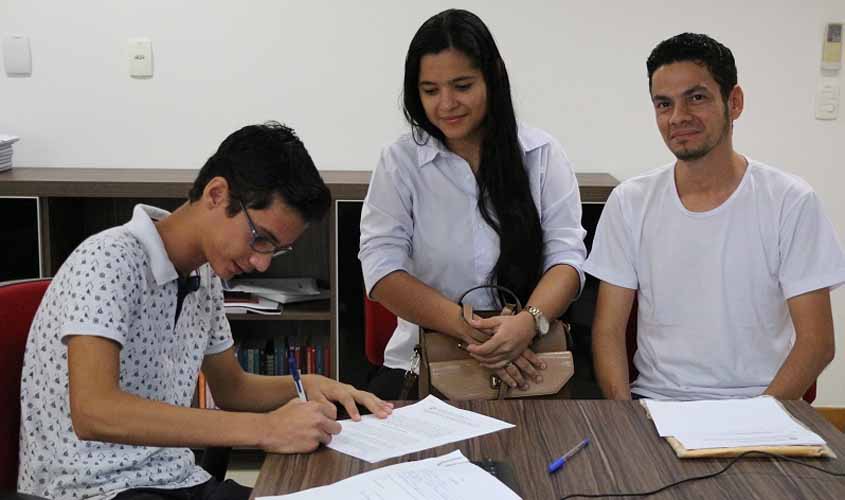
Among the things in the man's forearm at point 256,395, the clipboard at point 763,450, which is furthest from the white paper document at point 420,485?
→ the man's forearm at point 256,395

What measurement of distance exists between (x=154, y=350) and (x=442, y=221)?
0.88 metres

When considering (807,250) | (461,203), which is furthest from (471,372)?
(807,250)

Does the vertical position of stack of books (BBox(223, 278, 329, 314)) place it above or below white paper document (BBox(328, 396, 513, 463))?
below

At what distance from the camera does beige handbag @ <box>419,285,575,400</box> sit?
6.72 ft

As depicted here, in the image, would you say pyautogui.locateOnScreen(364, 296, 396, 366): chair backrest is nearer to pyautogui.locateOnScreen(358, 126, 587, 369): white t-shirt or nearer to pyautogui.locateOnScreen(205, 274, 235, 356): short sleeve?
pyautogui.locateOnScreen(358, 126, 587, 369): white t-shirt

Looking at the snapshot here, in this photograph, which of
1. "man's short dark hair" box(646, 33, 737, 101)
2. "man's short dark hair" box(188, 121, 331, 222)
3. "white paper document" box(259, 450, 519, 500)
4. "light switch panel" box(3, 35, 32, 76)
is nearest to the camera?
"white paper document" box(259, 450, 519, 500)

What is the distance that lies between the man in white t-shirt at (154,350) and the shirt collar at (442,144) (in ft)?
2.31

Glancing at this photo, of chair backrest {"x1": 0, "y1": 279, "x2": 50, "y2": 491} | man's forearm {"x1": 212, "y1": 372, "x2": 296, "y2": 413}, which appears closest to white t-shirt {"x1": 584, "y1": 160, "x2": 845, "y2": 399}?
man's forearm {"x1": 212, "y1": 372, "x2": 296, "y2": 413}

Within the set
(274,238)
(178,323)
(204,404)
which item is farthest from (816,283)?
(204,404)

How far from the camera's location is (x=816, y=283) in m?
2.09

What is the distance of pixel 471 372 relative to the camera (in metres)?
2.08

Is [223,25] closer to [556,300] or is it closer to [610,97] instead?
[610,97]

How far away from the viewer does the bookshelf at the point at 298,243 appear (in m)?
3.08

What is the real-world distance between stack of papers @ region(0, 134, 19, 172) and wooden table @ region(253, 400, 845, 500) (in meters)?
2.18
